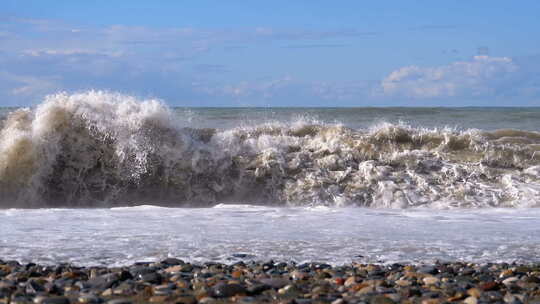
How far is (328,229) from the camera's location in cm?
713

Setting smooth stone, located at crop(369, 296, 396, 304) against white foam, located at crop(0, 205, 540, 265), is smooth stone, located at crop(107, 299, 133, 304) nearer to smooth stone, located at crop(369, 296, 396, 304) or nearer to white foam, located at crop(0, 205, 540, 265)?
white foam, located at crop(0, 205, 540, 265)

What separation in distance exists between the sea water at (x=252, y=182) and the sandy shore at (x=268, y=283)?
3.41 ft

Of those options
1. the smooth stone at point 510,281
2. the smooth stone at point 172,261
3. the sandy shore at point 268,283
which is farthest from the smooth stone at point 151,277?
the smooth stone at point 510,281

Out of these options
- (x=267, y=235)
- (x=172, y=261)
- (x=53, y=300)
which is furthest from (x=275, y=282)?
(x=267, y=235)

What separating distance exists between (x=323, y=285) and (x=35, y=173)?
22.8ft

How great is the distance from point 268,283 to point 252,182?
20.6ft

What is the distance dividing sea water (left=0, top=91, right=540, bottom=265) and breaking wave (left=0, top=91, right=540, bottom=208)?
0.02 m

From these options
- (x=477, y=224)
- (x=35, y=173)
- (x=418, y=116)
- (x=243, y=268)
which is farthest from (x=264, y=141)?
Result: (x=418, y=116)

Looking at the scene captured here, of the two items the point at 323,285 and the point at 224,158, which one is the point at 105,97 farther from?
the point at 323,285

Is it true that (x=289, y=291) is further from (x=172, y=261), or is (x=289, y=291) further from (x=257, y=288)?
(x=172, y=261)

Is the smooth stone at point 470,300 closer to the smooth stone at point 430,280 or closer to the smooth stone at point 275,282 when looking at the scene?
the smooth stone at point 430,280

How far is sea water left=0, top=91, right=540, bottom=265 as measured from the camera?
269 inches

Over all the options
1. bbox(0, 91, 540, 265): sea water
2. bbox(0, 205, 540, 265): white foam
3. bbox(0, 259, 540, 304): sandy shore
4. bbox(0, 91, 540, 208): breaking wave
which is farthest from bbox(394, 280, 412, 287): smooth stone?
bbox(0, 91, 540, 208): breaking wave

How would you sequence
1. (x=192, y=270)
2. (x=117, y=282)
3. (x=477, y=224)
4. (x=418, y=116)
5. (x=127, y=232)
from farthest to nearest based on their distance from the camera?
(x=418, y=116) < (x=477, y=224) < (x=127, y=232) < (x=192, y=270) < (x=117, y=282)
